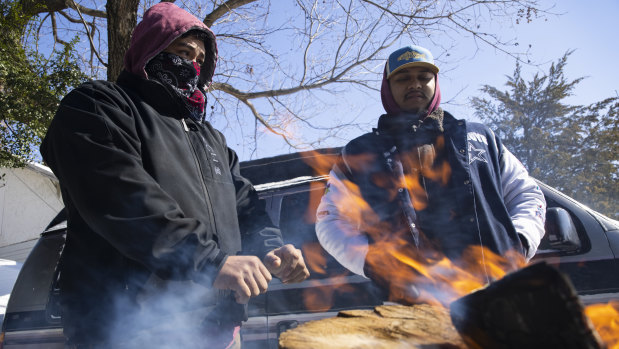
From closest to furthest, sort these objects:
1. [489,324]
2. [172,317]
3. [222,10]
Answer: [489,324] → [172,317] → [222,10]

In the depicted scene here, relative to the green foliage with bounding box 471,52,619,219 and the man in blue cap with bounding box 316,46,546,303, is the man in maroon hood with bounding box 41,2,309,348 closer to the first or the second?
the man in blue cap with bounding box 316,46,546,303

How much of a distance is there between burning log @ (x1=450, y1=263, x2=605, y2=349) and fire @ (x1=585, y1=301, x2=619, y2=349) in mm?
489

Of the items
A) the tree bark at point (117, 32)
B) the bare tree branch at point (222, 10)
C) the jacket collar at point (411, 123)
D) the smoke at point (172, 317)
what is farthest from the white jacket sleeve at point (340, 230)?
the bare tree branch at point (222, 10)

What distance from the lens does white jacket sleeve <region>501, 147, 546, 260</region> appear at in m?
2.04

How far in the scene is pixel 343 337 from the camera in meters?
1.13

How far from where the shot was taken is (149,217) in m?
1.26

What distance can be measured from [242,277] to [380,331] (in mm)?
486

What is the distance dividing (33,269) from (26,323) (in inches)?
21.6

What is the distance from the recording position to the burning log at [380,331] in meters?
1.08

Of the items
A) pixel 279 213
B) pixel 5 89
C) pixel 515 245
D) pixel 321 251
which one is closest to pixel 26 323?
pixel 279 213

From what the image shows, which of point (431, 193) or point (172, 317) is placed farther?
point (431, 193)

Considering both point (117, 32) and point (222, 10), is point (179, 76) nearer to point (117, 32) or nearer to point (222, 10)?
point (117, 32)

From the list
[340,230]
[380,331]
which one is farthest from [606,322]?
[340,230]

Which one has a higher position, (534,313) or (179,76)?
(179,76)
